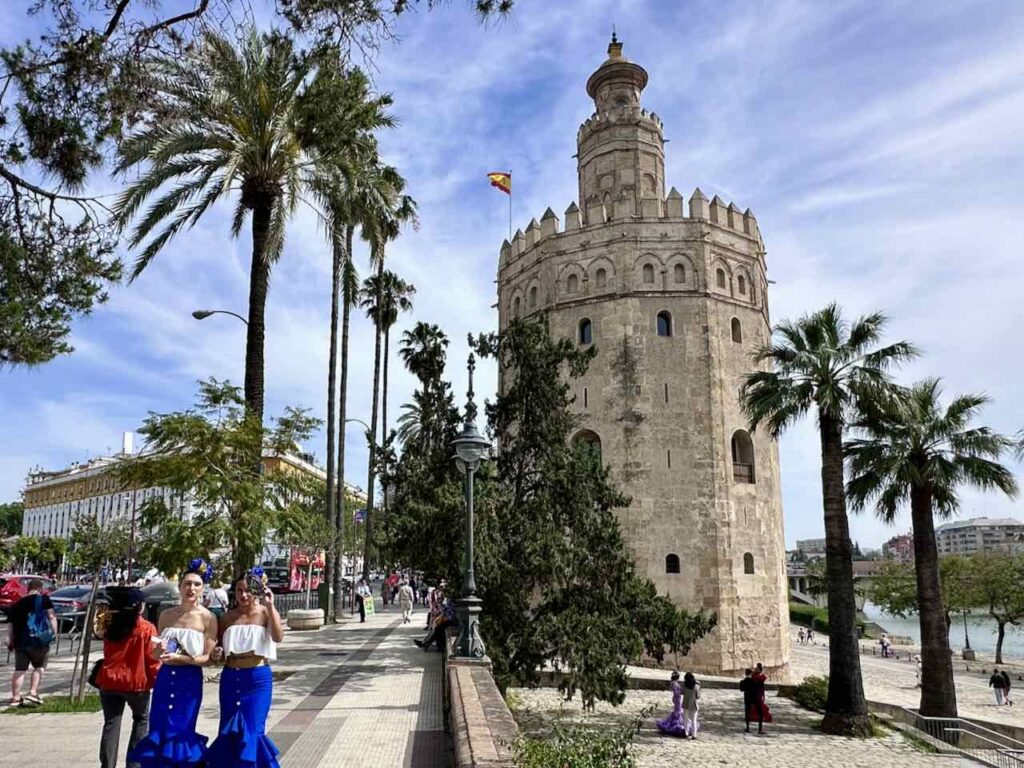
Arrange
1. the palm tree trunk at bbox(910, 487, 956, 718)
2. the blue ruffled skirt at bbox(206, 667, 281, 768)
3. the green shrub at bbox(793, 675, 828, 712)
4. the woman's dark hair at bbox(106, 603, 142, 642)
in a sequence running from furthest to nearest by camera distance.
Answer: the green shrub at bbox(793, 675, 828, 712), the palm tree trunk at bbox(910, 487, 956, 718), the woman's dark hair at bbox(106, 603, 142, 642), the blue ruffled skirt at bbox(206, 667, 281, 768)

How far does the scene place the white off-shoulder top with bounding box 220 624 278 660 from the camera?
526 cm

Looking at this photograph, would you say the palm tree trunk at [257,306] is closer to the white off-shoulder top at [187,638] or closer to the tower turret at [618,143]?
the white off-shoulder top at [187,638]

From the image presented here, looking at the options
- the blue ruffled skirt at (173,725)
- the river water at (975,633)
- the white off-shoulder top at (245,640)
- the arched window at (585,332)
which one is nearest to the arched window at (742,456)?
the arched window at (585,332)

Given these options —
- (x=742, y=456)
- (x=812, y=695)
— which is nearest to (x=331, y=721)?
(x=812, y=695)

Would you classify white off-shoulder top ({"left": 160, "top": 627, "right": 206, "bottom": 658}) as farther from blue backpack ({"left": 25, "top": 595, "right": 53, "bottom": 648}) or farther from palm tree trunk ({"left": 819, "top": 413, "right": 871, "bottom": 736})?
palm tree trunk ({"left": 819, "top": 413, "right": 871, "bottom": 736})

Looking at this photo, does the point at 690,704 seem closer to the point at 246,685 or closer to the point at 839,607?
the point at 839,607

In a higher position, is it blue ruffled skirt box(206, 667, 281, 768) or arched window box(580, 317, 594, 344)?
arched window box(580, 317, 594, 344)

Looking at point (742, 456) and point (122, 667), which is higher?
point (742, 456)

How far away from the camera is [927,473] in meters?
18.8

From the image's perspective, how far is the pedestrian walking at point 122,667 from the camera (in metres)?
5.82

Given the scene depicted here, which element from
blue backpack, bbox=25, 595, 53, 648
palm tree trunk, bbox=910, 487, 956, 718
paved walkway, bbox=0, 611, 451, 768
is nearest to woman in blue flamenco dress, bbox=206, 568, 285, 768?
paved walkway, bbox=0, 611, 451, 768

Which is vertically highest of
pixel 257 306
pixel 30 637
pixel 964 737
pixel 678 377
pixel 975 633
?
pixel 678 377

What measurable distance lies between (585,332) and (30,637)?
21.2m

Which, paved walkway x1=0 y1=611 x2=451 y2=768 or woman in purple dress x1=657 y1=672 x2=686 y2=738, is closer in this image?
paved walkway x1=0 y1=611 x2=451 y2=768
